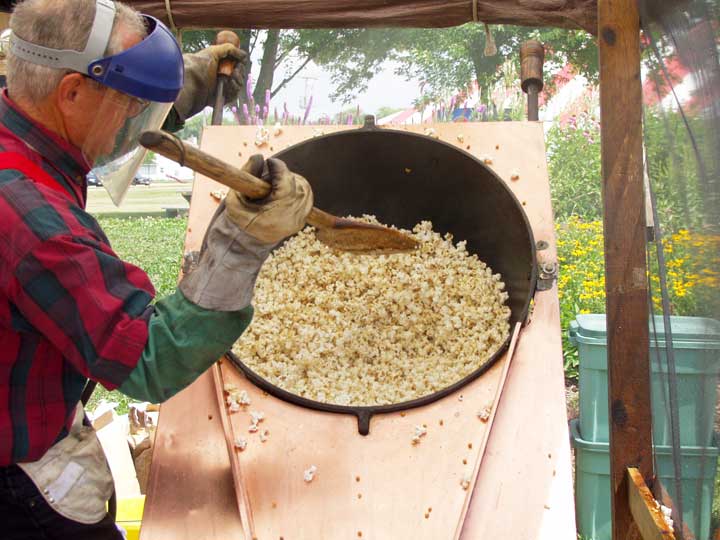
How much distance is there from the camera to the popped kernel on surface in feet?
6.03

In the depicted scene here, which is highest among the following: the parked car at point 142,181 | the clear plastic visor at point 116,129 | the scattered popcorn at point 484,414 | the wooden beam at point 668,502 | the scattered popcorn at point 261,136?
the parked car at point 142,181

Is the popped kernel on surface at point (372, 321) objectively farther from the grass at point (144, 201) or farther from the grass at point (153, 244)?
the grass at point (144, 201)

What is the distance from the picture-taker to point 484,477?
5.22 ft

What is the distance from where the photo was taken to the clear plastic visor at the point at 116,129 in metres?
1.18

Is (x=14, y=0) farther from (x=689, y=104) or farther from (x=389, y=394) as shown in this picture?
(x=689, y=104)

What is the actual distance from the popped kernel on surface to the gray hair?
0.91 meters

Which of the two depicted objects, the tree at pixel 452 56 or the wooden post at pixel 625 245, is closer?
the wooden post at pixel 625 245

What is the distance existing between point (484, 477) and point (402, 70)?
14.6 feet

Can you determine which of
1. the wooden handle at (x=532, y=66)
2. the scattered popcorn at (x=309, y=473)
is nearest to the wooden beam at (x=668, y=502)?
the scattered popcorn at (x=309, y=473)

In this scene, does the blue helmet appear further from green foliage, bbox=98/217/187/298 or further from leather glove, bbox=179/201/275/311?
green foliage, bbox=98/217/187/298

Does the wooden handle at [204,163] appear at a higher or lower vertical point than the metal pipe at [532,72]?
lower

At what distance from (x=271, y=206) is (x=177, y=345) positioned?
0.27 meters

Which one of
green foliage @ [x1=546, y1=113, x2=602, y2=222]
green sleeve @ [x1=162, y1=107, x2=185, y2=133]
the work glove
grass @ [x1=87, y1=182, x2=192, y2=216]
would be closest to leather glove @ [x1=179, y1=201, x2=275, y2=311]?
the work glove

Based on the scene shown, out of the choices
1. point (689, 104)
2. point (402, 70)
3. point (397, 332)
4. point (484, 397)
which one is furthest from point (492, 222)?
point (402, 70)
